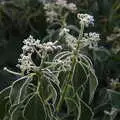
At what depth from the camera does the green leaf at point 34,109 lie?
107 centimetres

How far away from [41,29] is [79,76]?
1.02 meters

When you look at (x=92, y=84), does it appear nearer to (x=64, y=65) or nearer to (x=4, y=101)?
(x=64, y=65)

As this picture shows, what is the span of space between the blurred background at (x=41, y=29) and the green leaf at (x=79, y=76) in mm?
507

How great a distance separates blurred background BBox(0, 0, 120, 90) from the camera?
1.72 metres

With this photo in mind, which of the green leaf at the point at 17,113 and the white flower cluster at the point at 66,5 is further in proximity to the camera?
the white flower cluster at the point at 66,5

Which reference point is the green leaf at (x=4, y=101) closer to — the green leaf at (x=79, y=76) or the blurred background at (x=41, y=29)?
the green leaf at (x=79, y=76)

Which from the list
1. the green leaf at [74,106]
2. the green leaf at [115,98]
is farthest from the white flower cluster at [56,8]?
the green leaf at [74,106]

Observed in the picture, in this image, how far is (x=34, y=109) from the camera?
3.53 feet

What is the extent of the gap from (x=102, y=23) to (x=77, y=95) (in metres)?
0.92

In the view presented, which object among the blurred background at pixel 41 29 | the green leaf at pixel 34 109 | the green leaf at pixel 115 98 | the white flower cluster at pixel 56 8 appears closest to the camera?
the green leaf at pixel 34 109

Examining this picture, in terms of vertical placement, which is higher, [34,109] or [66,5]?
[66,5]

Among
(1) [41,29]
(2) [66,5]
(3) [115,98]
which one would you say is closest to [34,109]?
(3) [115,98]

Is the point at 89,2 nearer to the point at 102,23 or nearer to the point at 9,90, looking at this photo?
the point at 102,23

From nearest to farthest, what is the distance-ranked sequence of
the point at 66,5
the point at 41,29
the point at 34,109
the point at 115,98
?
the point at 34,109 < the point at 115,98 < the point at 66,5 < the point at 41,29
